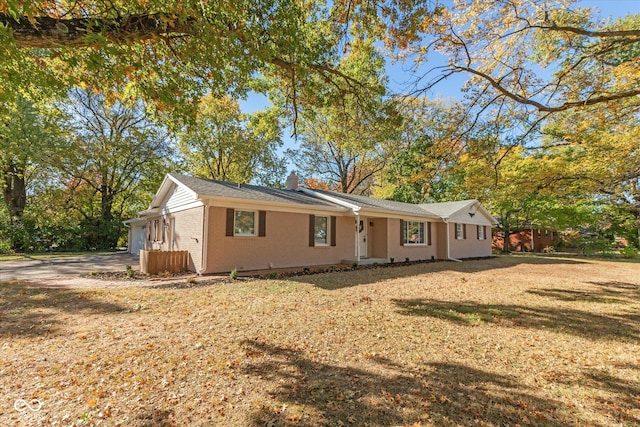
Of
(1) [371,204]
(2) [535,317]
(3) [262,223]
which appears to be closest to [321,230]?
(3) [262,223]

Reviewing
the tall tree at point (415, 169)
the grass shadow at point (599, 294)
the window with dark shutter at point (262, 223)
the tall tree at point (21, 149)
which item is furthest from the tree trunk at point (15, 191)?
the grass shadow at point (599, 294)

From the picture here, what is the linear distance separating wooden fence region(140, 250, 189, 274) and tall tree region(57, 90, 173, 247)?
52.1ft

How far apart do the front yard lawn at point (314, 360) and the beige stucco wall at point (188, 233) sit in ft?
11.7

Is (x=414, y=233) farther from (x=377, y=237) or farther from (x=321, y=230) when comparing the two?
(x=321, y=230)

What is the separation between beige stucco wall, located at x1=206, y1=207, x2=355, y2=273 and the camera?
33.7ft

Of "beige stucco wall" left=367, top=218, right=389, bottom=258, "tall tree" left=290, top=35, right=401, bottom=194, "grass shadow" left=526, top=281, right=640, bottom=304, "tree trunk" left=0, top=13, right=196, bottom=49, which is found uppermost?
"tall tree" left=290, top=35, right=401, bottom=194

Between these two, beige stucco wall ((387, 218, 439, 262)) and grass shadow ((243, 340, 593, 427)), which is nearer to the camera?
grass shadow ((243, 340, 593, 427))

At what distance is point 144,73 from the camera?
649 centimetres

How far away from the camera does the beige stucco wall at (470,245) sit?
18.8 m

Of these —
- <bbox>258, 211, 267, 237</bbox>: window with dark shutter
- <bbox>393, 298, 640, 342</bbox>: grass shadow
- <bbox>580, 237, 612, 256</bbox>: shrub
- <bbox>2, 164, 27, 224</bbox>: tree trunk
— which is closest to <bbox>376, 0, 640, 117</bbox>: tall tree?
<bbox>393, 298, 640, 342</bbox>: grass shadow

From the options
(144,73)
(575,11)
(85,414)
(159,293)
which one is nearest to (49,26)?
(144,73)

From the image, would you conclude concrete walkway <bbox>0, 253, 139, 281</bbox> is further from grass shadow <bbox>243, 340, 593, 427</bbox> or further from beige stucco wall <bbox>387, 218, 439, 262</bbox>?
beige stucco wall <bbox>387, 218, 439, 262</bbox>

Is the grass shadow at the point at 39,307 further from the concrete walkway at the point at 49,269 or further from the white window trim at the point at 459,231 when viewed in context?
the white window trim at the point at 459,231

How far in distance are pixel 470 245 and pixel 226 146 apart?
21.9 meters
